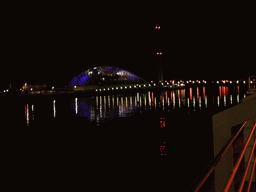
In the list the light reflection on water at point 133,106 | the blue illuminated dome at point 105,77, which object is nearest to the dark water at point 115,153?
the light reflection on water at point 133,106

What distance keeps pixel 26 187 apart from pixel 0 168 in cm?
192

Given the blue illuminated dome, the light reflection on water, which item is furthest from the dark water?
the blue illuminated dome

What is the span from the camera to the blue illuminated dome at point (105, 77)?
62.6 metres

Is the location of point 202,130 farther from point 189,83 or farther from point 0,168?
point 189,83

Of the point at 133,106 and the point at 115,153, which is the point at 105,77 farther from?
the point at 115,153

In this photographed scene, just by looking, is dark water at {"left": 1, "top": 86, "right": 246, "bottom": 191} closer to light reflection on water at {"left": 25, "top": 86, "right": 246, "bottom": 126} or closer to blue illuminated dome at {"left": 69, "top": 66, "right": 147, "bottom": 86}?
light reflection on water at {"left": 25, "top": 86, "right": 246, "bottom": 126}

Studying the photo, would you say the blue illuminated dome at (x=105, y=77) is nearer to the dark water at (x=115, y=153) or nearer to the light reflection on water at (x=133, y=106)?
the light reflection on water at (x=133, y=106)

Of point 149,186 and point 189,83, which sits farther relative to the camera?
point 189,83

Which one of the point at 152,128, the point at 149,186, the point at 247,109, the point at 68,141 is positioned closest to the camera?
the point at 247,109

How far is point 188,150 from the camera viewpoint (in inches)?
305

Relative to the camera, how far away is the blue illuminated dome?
6256cm

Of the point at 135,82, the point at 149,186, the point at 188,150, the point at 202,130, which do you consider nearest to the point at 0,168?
the point at 149,186

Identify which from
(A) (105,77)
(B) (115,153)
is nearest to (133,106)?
(B) (115,153)

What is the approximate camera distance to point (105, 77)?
64.0 metres
